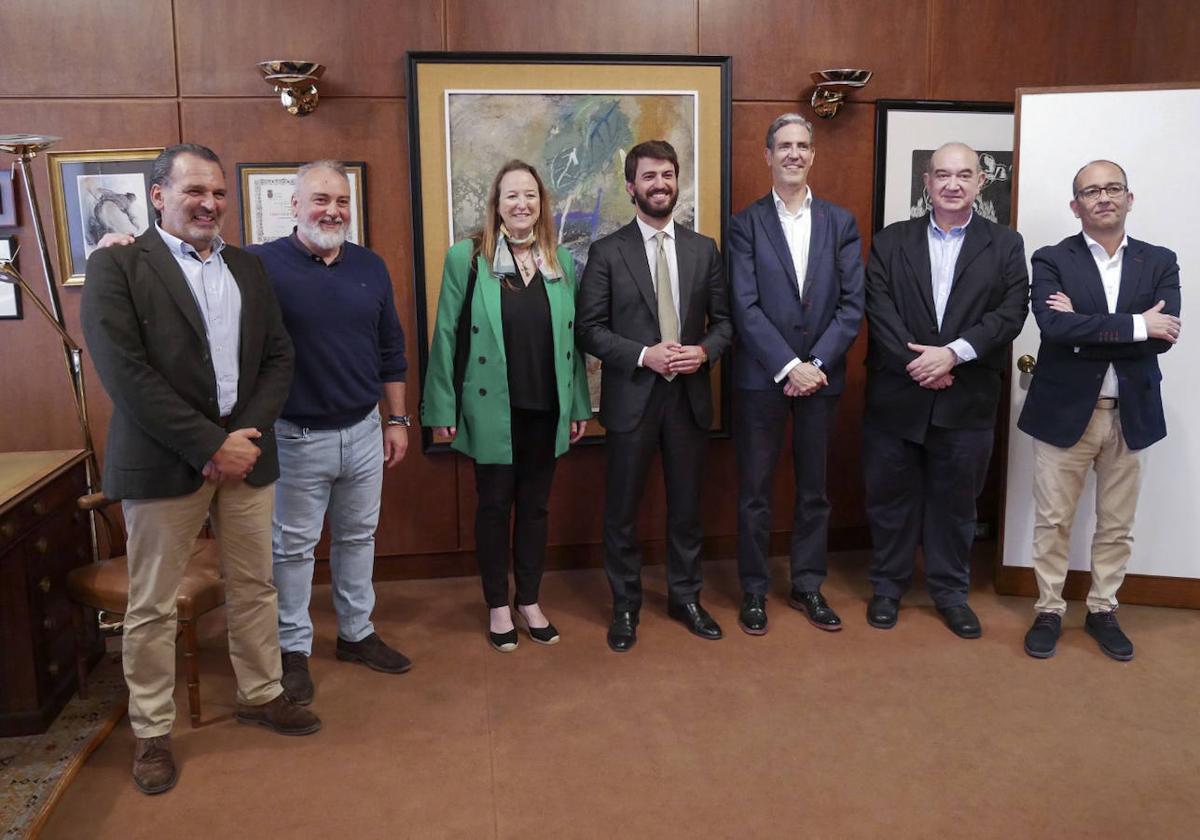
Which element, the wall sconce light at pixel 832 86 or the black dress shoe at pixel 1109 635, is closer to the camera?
the black dress shoe at pixel 1109 635

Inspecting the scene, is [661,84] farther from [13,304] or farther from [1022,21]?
[13,304]

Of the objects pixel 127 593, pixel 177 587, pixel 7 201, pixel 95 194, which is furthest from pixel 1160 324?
pixel 7 201

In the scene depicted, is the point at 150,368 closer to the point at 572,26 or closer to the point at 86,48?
the point at 86,48

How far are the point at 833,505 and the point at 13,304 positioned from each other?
146 inches

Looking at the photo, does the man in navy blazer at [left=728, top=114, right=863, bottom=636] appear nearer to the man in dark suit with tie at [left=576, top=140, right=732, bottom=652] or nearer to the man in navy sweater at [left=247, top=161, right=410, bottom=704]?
the man in dark suit with tie at [left=576, top=140, right=732, bottom=652]

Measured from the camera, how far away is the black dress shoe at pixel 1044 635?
3564mm

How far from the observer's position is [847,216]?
368cm

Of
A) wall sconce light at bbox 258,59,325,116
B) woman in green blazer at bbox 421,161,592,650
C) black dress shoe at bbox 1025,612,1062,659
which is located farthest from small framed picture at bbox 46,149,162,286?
black dress shoe at bbox 1025,612,1062,659

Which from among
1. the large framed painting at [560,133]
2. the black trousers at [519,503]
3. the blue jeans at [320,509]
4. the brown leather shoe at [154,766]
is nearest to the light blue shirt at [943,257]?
the large framed painting at [560,133]

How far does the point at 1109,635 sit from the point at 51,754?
3.58 meters

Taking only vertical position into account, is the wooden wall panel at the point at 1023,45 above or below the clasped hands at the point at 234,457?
above

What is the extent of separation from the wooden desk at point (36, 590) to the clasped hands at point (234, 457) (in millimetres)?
729

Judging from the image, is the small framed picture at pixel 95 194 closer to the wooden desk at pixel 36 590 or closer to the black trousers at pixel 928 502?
the wooden desk at pixel 36 590

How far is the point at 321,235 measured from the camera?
310cm
